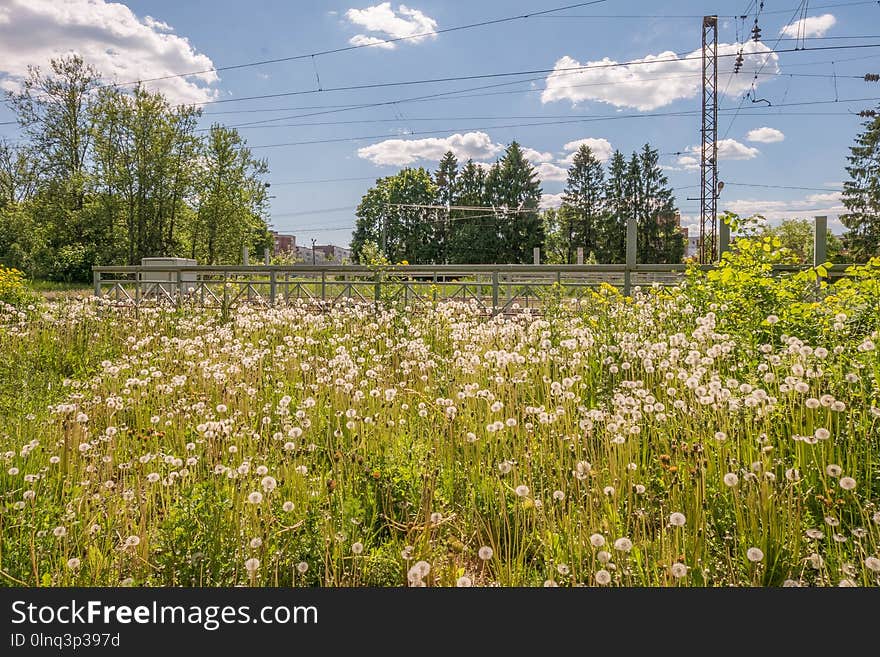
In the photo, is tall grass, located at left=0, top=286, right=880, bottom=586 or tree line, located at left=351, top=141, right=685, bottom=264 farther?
tree line, located at left=351, top=141, right=685, bottom=264

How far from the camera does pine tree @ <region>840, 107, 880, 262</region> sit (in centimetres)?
3009

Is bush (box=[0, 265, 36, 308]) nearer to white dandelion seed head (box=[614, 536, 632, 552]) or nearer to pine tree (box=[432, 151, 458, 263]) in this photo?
white dandelion seed head (box=[614, 536, 632, 552])

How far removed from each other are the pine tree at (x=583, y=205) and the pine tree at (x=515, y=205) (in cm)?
310

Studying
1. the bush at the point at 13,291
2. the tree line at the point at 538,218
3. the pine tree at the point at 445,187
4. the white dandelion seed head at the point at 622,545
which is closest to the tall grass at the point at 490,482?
the white dandelion seed head at the point at 622,545

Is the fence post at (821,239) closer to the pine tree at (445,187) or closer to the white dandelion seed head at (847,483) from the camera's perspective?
the white dandelion seed head at (847,483)

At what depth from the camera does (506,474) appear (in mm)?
2562

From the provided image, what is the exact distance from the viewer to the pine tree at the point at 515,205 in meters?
39.2

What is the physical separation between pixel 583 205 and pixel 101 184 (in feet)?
104

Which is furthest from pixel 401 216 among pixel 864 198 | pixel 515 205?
A: pixel 864 198

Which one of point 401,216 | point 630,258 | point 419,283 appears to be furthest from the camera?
point 401,216

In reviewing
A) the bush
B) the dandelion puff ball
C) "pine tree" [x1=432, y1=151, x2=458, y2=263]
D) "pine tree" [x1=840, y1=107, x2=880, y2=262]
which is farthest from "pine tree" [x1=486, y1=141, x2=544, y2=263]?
the dandelion puff ball

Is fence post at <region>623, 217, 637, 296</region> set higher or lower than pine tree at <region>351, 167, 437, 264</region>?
lower

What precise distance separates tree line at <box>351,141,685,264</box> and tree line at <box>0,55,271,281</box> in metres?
13.6

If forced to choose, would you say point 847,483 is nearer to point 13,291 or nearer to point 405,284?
point 405,284
